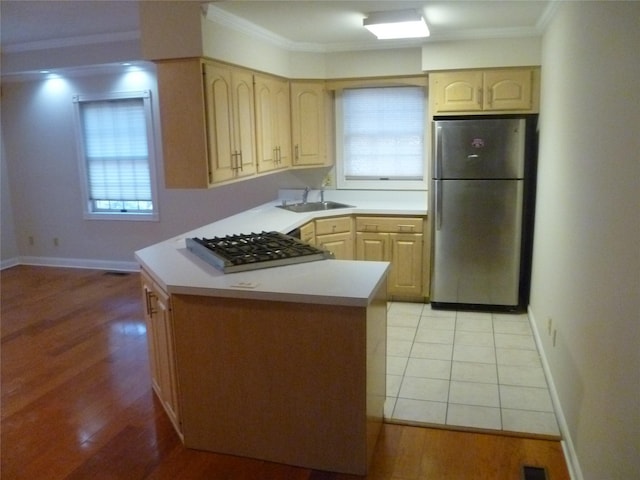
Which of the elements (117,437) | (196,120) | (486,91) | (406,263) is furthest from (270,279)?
(486,91)

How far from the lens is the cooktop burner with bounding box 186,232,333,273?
273 cm

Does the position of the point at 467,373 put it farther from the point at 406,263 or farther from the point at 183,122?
the point at 183,122

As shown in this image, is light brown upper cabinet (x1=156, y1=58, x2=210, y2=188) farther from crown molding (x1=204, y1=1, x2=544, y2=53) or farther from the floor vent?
the floor vent

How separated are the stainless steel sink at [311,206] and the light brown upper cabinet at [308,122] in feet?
1.24

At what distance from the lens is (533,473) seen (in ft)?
7.89

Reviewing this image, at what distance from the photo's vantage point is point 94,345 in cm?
408

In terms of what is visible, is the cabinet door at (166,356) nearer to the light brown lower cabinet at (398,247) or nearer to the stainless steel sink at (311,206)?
the stainless steel sink at (311,206)

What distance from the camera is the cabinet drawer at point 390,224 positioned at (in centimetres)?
473

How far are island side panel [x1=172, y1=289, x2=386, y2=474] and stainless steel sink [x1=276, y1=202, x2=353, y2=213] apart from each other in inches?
95.3

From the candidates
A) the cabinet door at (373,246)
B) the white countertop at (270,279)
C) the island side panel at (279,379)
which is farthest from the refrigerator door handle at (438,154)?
the island side panel at (279,379)

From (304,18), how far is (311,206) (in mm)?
1849

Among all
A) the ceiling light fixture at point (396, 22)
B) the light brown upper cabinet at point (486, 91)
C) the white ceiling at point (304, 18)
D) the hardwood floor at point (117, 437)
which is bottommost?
the hardwood floor at point (117, 437)

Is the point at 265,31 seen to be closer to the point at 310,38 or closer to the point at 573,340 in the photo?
the point at 310,38

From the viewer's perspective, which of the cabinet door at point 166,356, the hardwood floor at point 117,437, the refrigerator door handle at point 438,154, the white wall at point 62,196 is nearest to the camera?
the hardwood floor at point 117,437
